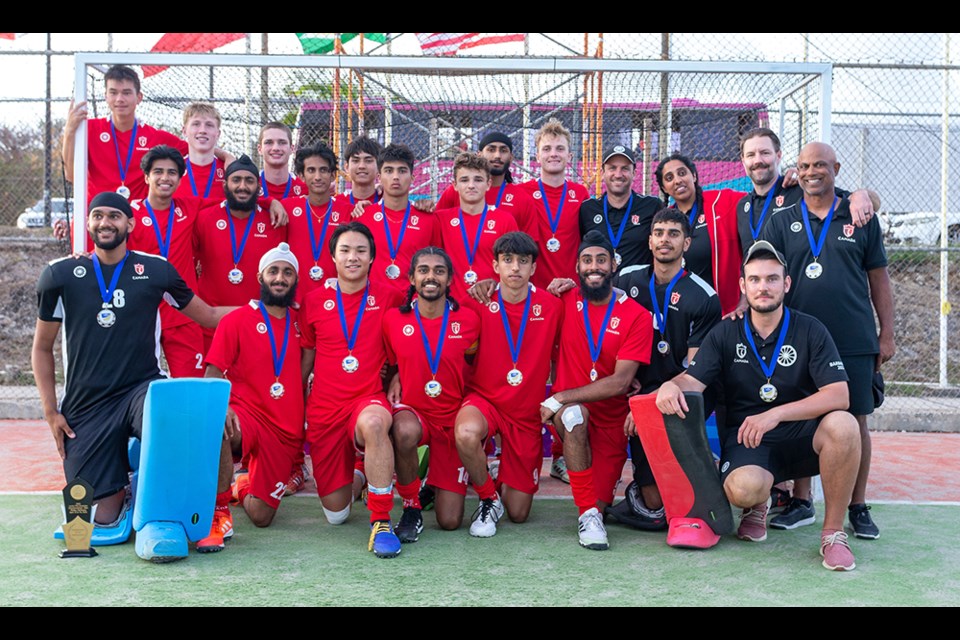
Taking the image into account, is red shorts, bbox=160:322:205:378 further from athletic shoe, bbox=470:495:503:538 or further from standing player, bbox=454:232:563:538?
athletic shoe, bbox=470:495:503:538

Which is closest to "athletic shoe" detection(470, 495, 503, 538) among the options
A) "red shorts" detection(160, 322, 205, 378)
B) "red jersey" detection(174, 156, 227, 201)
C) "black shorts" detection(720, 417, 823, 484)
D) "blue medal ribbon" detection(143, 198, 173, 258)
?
"black shorts" detection(720, 417, 823, 484)

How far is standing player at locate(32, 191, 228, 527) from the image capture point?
4.86m

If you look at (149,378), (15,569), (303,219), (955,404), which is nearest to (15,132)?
(303,219)

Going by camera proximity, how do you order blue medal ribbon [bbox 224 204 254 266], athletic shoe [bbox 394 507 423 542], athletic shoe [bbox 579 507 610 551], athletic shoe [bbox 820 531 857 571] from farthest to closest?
blue medal ribbon [bbox 224 204 254 266] < athletic shoe [bbox 394 507 423 542] < athletic shoe [bbox 579 507 610 551] < athletic shoe [bbox 820 531 857 571]

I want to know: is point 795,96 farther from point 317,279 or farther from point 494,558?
point 494,558

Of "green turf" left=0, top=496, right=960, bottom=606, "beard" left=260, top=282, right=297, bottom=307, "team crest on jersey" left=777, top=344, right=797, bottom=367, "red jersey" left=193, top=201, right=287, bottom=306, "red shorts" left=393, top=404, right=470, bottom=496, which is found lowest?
"green turf" left=0, top=496, right=960, bottom=606

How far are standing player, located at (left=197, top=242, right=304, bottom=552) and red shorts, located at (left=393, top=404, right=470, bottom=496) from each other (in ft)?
2.20

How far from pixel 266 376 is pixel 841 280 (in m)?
3.40

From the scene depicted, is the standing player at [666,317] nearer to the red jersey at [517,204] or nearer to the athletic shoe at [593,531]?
the athletic shoe at [593,531]

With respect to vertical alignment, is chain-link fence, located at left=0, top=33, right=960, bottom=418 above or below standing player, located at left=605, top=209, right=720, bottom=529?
above

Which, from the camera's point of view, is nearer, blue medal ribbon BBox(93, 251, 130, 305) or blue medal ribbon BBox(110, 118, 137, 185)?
blue medal ribbon BBox(93, 251, 130, 305)

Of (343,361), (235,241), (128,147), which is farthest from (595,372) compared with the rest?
(128,147)

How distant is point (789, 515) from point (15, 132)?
1080 centimetres

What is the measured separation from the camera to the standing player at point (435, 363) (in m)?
5.07
